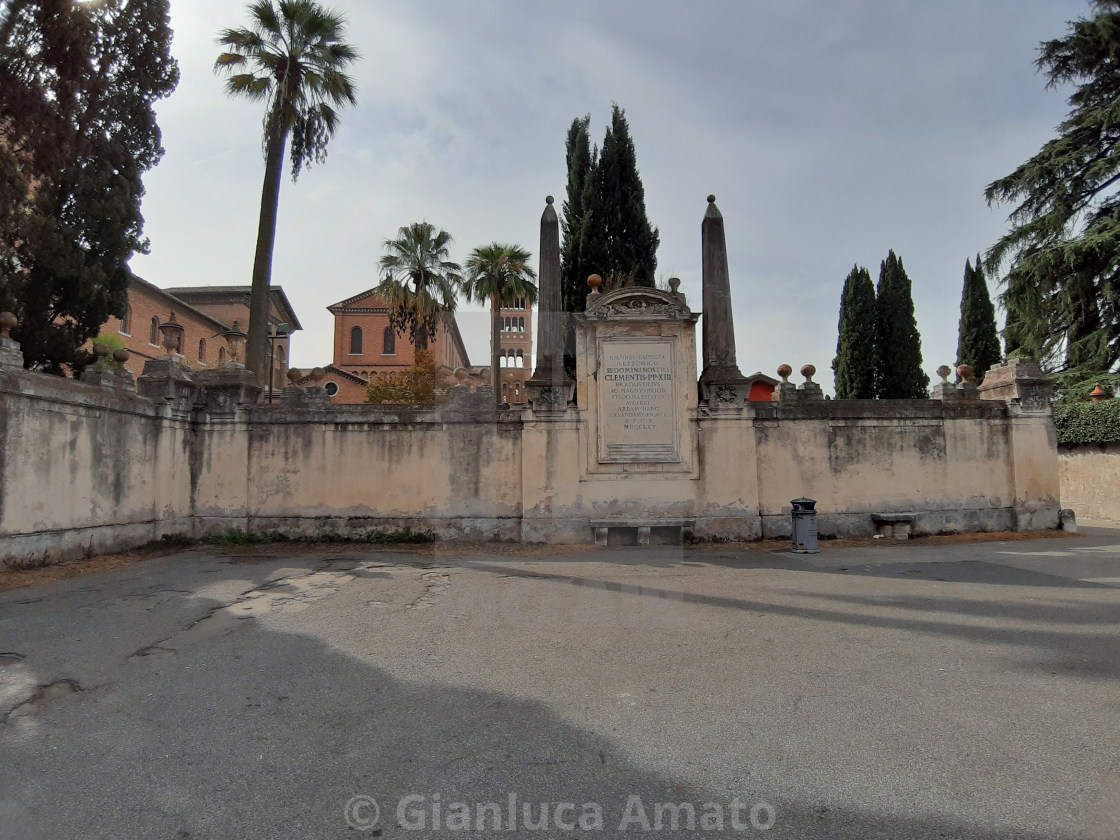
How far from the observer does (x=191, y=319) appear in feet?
149

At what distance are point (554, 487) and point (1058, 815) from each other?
31.8 feet

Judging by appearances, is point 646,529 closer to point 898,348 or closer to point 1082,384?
point 1082,384

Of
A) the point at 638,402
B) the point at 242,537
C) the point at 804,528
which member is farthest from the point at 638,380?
the point at 242,537

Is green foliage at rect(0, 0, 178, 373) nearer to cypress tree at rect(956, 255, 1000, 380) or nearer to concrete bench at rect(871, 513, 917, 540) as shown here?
concrete bench at rect(871, 513, 917, 540)

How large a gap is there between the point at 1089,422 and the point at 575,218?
17720 millimetres

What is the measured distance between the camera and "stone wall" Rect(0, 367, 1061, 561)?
1223 cm

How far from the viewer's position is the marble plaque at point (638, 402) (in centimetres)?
1227

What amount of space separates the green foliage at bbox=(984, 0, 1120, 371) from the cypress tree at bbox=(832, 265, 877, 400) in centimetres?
793

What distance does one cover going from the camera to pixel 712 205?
13.7m

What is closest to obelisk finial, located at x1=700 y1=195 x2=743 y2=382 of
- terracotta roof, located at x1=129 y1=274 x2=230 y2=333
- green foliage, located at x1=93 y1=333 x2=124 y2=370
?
green foliage, located at x1=93 y1=333 x2=124 y2=370

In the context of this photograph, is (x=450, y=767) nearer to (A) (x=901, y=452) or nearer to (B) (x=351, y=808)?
(B) (x=351, y=808)

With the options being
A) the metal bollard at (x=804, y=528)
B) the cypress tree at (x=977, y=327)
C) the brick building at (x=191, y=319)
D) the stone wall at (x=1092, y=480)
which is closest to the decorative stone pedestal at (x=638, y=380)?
the metal bollard at (x=804, y=528)

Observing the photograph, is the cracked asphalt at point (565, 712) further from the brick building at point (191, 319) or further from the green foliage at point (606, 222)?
the brick building at point (191, 319)

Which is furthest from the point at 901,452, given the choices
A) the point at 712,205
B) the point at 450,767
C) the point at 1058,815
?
the point at 450,767
